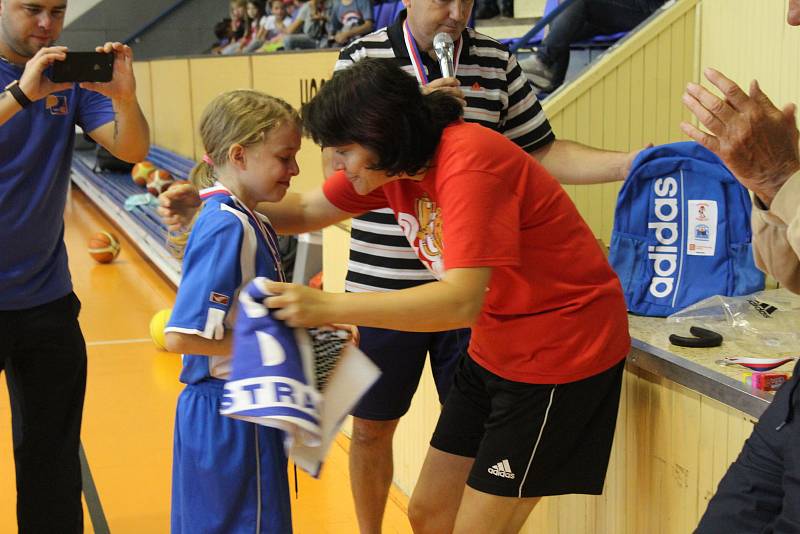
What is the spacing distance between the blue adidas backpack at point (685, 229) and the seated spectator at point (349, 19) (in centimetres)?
648

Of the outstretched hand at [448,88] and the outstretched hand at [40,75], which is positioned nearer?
the outstretched hand at [448,88]

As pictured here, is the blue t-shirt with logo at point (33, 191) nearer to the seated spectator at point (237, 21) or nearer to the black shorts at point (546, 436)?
the black shorts at point (546, 436)

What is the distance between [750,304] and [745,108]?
121 centimetres

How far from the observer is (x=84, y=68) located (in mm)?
2635

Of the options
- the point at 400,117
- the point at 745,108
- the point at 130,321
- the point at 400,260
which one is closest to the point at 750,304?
the point at 400,260

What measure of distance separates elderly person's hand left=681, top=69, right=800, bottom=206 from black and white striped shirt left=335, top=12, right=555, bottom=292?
3.08 feet

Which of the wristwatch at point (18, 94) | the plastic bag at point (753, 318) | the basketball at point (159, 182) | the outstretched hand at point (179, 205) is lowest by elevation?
the basketball at point (159, 182)

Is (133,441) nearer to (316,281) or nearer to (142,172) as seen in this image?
(316,281)

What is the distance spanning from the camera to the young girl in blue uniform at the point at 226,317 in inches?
80.0

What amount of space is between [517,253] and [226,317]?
61 cm

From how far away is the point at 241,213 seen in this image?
2100 mm

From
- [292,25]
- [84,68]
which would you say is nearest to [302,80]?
[84,68]

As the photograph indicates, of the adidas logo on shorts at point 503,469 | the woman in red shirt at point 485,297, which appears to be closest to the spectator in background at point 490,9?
the woman in red shirt at point 485,297

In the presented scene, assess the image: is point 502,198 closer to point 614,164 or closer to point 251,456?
point 251,456
